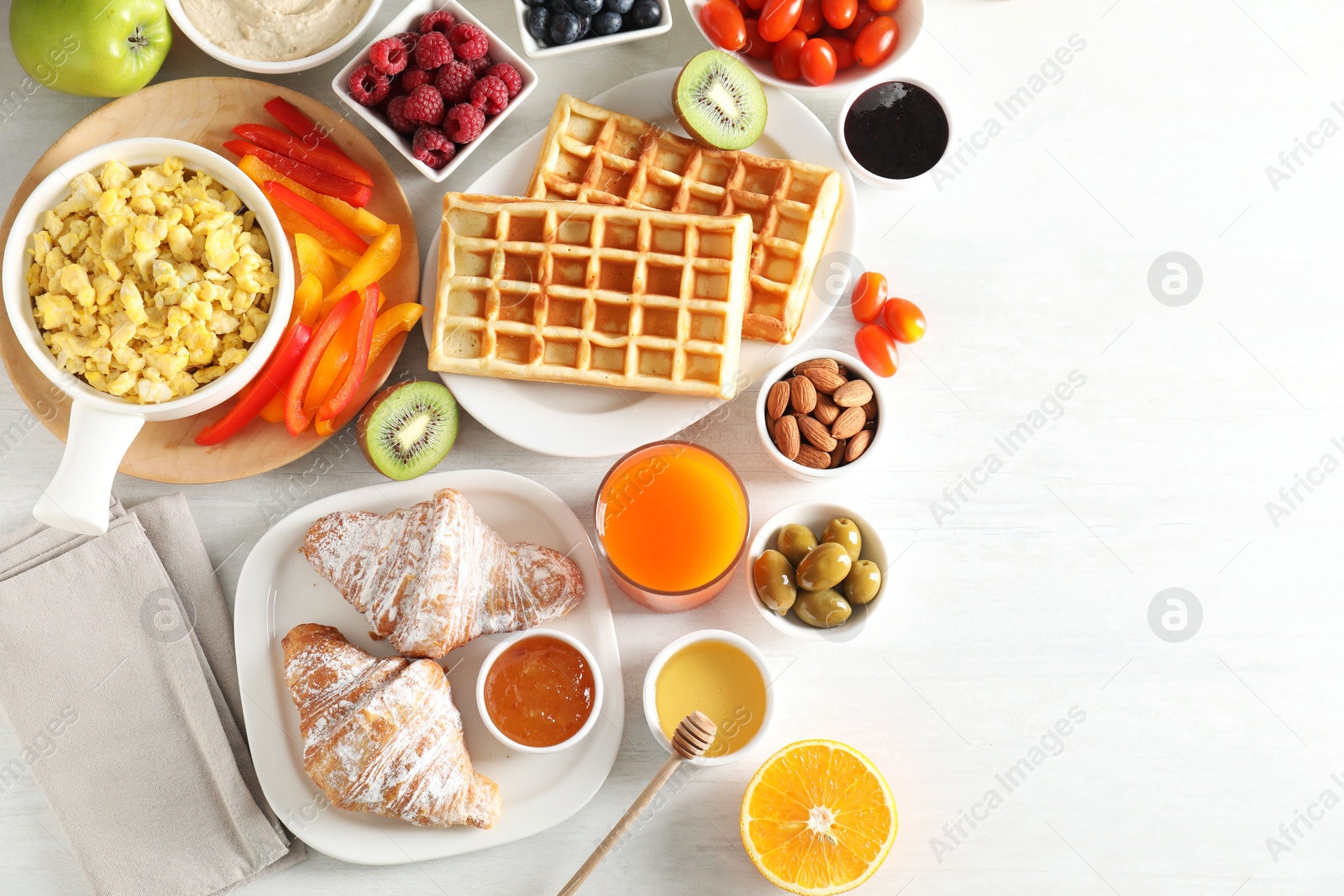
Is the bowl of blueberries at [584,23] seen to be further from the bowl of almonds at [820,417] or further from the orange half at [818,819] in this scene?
the orange half at [818,819]

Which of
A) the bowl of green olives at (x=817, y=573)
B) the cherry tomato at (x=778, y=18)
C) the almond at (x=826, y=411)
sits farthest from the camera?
the cherry tomato at (x=778, y=18)

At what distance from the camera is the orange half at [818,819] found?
7.00 ft

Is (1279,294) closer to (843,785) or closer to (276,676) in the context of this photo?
(843,785)

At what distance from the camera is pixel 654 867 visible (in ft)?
7.67

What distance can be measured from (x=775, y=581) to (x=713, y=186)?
3.30 feet

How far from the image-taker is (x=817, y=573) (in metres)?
2.15

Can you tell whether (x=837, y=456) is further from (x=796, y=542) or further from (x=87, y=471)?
(x=87, y=471)

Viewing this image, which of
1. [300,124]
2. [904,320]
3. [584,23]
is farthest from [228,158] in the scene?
[904,320]

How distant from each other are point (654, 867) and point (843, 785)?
547 mm

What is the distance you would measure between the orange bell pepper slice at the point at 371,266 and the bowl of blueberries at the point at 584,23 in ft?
1.92

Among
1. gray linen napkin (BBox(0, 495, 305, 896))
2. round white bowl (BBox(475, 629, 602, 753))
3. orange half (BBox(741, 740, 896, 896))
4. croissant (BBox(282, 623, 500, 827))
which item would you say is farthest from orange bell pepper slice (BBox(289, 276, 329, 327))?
orange half (BBox(741, 740, 896, 896))

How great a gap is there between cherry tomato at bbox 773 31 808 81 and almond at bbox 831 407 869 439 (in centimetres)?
91

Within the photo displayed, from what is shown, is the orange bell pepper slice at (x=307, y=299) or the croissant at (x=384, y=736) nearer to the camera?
the croissant at (x=384, y=736)

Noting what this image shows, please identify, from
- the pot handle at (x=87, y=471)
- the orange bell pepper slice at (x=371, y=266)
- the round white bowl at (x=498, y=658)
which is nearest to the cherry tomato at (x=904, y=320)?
the round white bowl at (x=498, y=658)
